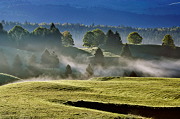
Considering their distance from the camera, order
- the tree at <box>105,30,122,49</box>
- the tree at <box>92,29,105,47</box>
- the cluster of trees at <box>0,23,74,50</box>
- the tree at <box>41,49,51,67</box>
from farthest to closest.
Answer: the tree at <box>92,29,105,47</box> < the tree at <box>105,30,122,49</box> < the cluster of trees at <box>0,23,74,50</box> < the tree at <box>41,49,51,67</box>

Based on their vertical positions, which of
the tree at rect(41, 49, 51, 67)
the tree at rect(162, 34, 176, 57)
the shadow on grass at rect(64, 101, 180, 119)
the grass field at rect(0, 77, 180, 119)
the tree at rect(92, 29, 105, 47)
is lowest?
the shadow on grass at rect(64, 101, 180, 119)

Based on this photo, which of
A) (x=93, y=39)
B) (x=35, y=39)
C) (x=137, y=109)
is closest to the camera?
(x=137, y=109)

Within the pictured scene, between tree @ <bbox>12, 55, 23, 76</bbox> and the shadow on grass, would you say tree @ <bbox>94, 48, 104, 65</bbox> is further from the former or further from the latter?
the shadow on grass

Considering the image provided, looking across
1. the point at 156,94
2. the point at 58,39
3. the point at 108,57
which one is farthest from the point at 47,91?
the point at 58,39

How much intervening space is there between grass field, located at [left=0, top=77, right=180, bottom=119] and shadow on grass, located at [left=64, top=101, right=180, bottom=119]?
1543 mm

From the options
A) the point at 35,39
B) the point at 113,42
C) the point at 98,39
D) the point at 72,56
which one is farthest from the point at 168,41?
the point at 35,39

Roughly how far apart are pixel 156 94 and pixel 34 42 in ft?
361

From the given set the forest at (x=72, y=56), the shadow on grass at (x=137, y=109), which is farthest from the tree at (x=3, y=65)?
the shadow on grass at (x=137, y=109)

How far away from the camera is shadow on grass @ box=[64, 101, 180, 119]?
3177 centimetres

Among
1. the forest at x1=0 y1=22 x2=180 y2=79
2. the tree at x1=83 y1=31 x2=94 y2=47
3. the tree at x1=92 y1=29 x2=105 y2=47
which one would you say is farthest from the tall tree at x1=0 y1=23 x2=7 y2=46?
the tree at x1=92 y1=29 x2=105 y2=47

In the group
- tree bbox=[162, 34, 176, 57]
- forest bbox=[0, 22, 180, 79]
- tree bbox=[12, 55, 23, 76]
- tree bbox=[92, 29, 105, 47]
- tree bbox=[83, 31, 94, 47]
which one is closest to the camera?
tree bbox=[12, 55, 23, 76]

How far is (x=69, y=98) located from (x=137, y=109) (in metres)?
9.73

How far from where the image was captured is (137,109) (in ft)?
107

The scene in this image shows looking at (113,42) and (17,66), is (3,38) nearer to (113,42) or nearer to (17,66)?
(17,66)
